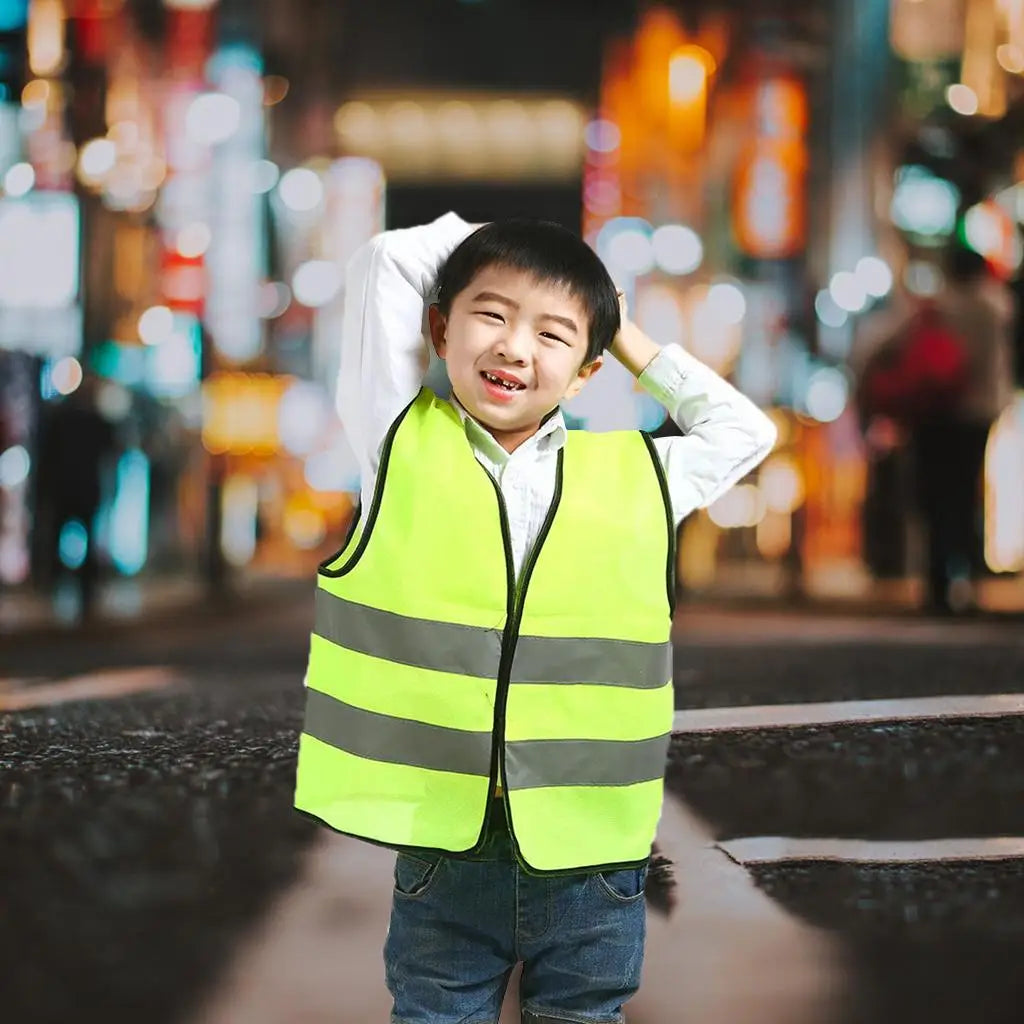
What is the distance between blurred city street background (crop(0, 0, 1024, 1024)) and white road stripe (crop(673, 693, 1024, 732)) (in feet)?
0.03

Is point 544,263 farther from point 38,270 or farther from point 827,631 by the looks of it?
point 38,270

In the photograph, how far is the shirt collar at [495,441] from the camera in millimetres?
2062

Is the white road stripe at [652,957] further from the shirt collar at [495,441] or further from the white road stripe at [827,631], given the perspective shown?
the white road stripe at [827,631]

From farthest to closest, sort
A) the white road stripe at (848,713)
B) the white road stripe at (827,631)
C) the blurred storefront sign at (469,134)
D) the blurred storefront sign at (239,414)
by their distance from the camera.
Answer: the blurred storefront sign at (469,134) < the blurred storefront sign at (239,414) < the white road stripe at (827,631) < the white road stripe at (848,713)

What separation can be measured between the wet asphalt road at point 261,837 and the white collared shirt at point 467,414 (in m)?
0.73

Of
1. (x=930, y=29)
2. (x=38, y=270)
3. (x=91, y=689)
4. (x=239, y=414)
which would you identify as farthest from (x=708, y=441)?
(x=930, y=29)

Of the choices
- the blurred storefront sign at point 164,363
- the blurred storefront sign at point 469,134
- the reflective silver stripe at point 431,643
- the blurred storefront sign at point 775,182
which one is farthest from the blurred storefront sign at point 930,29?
the blurred storefront sign at point 469,134

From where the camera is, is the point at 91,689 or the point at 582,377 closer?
the point at 582,377

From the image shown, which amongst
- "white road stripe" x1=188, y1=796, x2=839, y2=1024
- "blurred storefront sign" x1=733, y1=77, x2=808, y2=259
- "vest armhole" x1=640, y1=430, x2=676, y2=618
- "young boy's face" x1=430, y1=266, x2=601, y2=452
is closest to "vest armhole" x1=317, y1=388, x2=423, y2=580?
"young boy's face" x1=430, y1=266, x2=601, y2=452

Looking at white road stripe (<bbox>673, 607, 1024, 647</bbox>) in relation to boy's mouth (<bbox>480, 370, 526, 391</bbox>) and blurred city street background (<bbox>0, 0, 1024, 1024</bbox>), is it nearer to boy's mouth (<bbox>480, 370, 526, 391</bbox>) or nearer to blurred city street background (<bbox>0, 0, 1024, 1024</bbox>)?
blurred city street background (<bbox>0, 0, 1024, 1024</bbox>)

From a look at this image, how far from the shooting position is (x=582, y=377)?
2102mm

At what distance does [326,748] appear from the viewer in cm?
200

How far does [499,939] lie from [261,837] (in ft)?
2.08

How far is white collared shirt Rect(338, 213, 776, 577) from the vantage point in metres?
2.08
